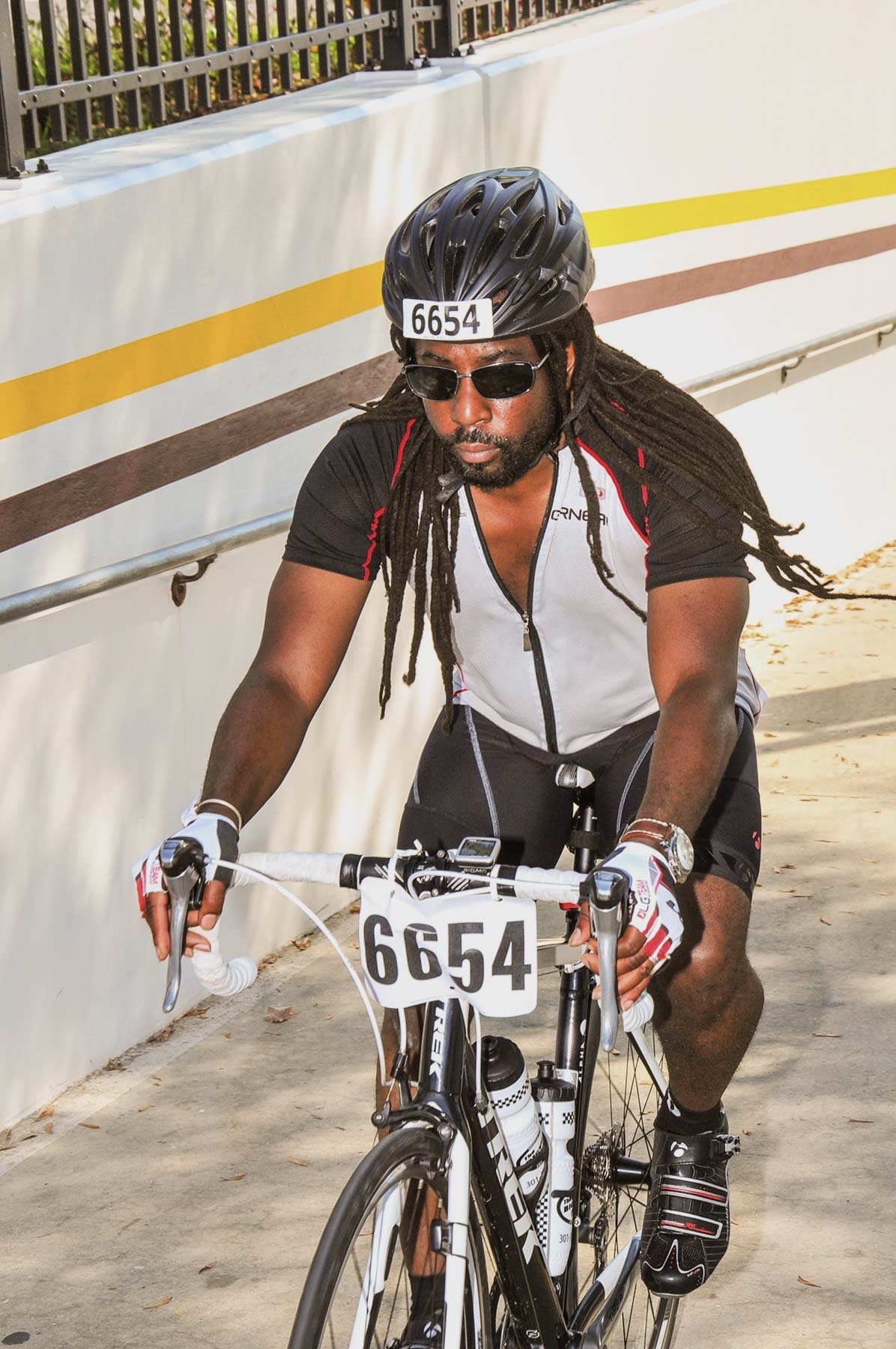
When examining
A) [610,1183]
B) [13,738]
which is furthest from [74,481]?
[610,1183]

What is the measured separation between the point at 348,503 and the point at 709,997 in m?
1.04

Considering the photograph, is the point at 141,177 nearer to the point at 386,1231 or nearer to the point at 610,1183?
the point at 610,1183

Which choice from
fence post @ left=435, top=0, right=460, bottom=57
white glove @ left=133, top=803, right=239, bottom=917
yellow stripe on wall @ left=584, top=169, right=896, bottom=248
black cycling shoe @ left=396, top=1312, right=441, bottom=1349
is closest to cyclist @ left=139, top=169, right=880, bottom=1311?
white glove @ left=133, top=803, right=239, bottom=917

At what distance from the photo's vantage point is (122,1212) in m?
4.38

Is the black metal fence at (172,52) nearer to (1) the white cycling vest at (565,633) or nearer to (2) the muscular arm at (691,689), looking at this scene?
(1) the white cycling vest at (565,633)

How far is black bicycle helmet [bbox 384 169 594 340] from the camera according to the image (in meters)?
2.99

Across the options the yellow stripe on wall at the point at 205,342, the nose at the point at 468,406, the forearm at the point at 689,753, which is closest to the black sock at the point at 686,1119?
the forearm at the point at 689,753

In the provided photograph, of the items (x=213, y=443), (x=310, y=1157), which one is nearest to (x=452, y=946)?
(x=310, y=1157)

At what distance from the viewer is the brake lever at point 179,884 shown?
2561 mm

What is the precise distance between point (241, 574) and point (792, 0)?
4780 millimetres

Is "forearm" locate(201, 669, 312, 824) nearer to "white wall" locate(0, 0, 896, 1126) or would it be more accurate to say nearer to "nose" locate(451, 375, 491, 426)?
"nose" locate(451, 375, 491, 426)

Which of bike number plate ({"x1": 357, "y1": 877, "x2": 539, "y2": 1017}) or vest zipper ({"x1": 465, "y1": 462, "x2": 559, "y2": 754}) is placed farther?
vest zipper ({"x1": 465, "y1": 462, "x2": 559, "y2": 754})

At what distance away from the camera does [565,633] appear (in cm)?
335

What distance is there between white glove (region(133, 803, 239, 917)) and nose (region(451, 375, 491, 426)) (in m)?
0.78
